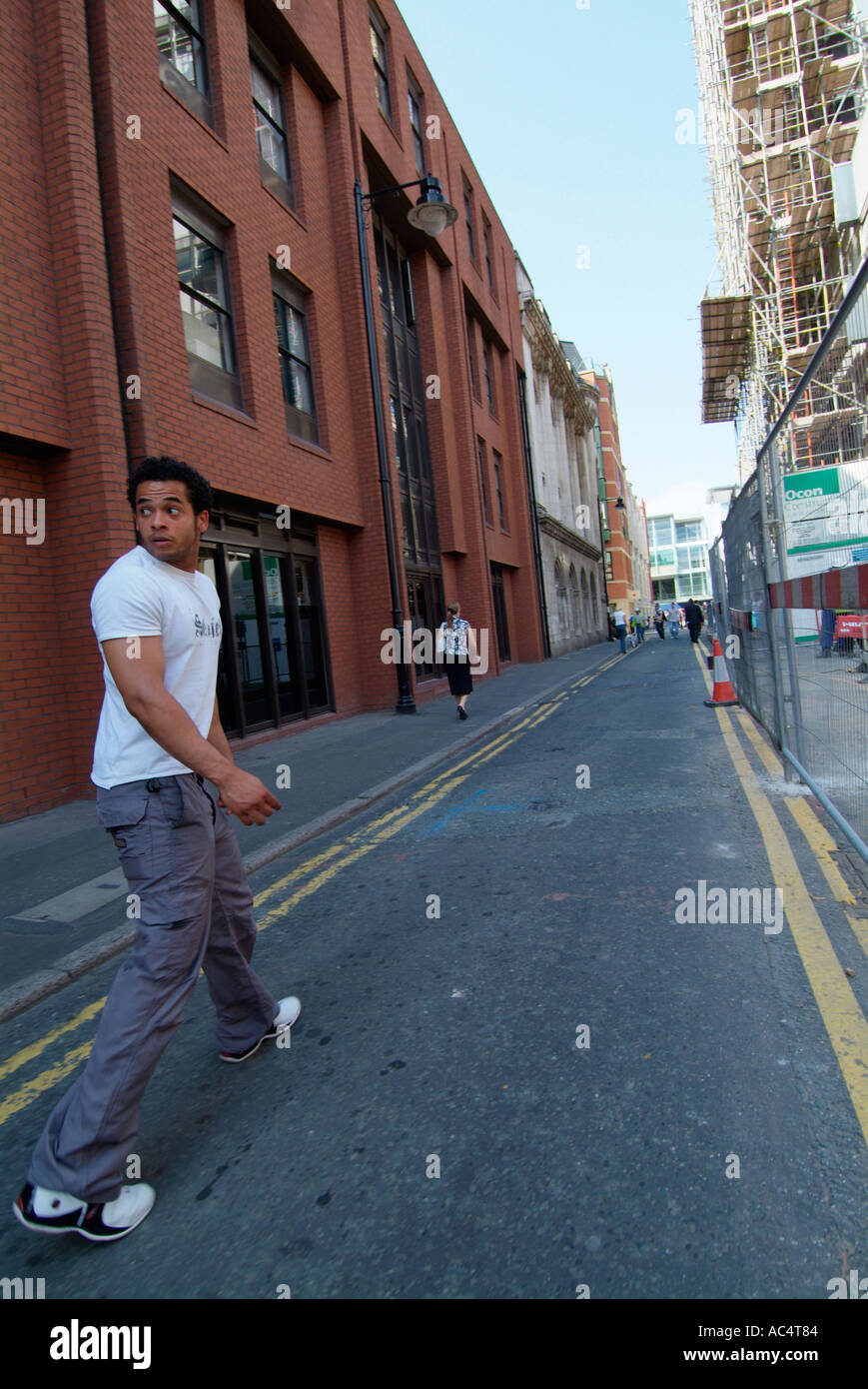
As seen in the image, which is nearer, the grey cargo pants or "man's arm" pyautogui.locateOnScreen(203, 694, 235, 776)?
the grey cargo pants

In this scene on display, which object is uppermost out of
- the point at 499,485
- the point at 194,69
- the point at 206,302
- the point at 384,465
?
the point at 194,69

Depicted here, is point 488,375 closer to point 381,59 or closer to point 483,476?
point 483,476

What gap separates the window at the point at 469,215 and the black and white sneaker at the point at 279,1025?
25.0 meters

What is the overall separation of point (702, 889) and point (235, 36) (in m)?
13.1

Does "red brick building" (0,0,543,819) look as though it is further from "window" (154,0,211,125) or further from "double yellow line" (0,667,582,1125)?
"double yellow line" (0,667,582,1125)

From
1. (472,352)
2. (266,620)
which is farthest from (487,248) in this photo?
(266,620)

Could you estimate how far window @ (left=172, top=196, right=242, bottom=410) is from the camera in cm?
994

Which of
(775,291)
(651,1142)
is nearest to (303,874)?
(651,1142)

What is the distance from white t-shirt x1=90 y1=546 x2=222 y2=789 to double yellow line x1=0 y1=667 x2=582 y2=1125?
55.2 inches

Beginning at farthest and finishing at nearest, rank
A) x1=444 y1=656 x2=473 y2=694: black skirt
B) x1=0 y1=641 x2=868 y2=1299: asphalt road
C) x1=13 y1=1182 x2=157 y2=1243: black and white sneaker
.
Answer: x1=444 y1=656 x2=473 y2=694: black skirt, x1=13 y1=1182 x2=157 y2=1243: black and white sneaker, x1=0 y1=641 x2=868 y2=1299: asphalt road

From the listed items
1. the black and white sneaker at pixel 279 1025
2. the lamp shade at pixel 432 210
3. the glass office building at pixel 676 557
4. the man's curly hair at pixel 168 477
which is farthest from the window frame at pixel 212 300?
the glass office building at pixel 676 557

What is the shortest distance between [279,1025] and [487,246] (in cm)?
2880

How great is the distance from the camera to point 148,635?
2.21m

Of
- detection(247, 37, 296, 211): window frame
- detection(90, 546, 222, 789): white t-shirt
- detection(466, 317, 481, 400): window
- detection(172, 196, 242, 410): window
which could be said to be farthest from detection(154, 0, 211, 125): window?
detection(466, 317, 481, 400): window
